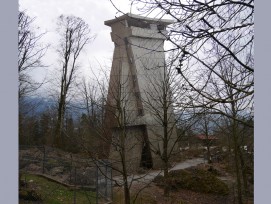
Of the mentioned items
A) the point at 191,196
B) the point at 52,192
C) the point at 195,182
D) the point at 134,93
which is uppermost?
the point at 134,93

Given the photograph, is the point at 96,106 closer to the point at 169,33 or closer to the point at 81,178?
the point at 81,178

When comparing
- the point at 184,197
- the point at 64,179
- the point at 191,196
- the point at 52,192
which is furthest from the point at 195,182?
the point at 52,192

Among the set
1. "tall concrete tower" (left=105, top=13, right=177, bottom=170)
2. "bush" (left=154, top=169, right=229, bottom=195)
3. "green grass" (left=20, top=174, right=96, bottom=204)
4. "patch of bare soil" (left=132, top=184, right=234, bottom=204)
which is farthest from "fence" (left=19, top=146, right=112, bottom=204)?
"bush" (left=154, top=169, right=229, bottom=195)

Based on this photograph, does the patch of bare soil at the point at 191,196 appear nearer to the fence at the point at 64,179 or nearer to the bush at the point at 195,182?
the bush at the point at 195,182

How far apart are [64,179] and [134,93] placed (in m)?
1.36

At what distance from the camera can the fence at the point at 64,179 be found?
2723mm

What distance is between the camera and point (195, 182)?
4.16 metres

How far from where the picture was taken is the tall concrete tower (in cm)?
163

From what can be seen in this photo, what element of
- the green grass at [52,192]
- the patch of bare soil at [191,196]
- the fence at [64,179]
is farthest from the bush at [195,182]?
the green grass at [52,192]

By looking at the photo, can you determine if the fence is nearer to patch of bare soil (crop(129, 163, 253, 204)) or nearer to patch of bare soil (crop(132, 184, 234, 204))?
patch of bare soil (crop(129, 163, 253, 204))

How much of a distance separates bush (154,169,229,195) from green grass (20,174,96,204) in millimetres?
1168

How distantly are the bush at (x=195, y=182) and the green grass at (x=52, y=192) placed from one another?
3.83 ft

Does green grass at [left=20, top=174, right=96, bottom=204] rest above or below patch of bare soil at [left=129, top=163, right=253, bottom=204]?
above

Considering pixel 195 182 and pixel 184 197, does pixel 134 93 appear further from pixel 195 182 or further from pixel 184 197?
pixel 195 182
